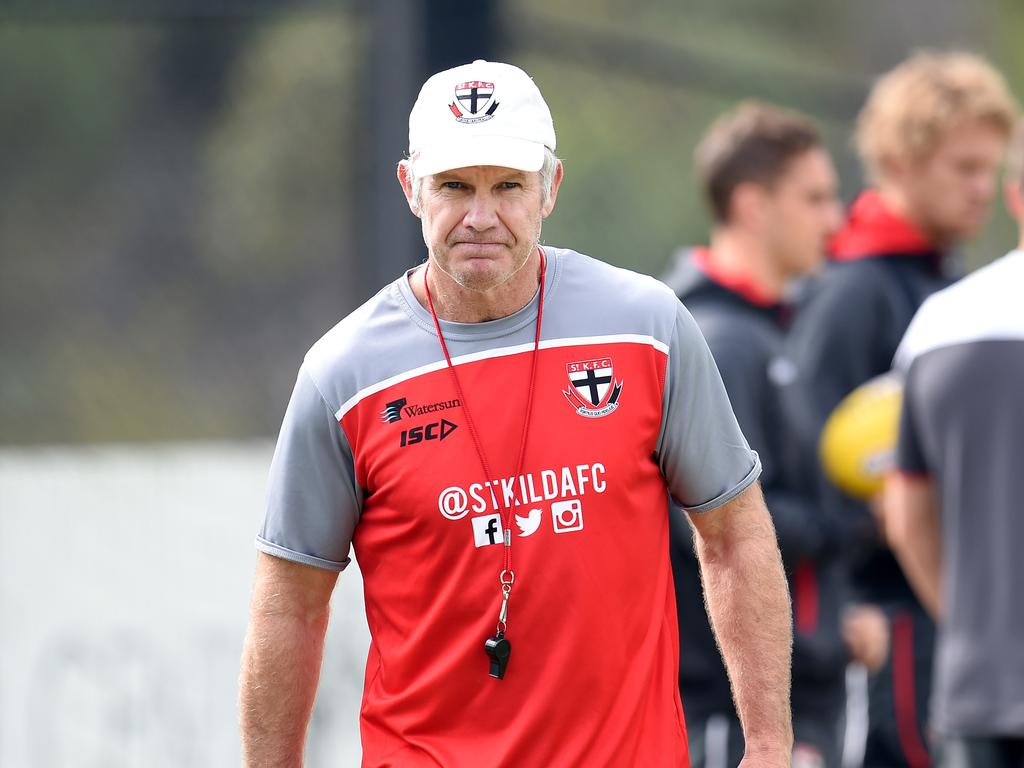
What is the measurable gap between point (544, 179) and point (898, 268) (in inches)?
123

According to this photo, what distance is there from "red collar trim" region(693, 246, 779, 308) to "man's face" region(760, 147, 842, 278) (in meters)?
0.25

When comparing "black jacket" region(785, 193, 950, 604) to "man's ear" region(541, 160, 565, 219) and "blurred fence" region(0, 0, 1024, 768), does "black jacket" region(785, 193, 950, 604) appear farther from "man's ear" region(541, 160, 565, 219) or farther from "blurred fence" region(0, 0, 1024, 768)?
"man's ear" region(541, 160, 565, 219)

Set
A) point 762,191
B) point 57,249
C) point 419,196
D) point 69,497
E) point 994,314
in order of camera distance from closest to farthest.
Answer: point 419,196
point 994,314
point 762,191
point 69,497
point 57,249

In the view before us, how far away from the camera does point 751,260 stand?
576 cm

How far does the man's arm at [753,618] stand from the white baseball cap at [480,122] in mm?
792

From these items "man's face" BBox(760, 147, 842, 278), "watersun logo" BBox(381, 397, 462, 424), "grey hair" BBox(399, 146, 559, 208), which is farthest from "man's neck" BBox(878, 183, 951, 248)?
"watersun logo" BBox(381, 397, 462, 424)

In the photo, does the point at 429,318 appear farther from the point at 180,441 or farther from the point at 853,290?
the point at 180,441

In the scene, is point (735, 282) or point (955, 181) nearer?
point (735, 282)

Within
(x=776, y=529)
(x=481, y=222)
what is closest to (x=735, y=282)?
(x=776, y=529)

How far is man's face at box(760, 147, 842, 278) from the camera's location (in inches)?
227

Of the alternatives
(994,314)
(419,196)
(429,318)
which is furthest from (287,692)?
(994,314)

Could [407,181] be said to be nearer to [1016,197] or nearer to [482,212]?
[482,212]

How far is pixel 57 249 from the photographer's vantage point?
22.4 feet

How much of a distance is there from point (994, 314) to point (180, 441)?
11.6 ft
